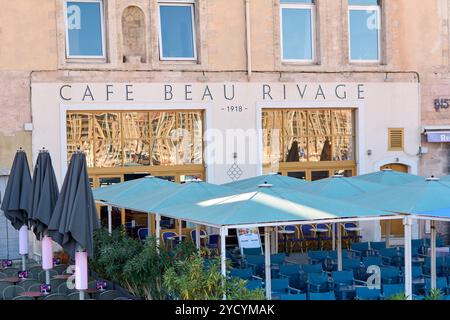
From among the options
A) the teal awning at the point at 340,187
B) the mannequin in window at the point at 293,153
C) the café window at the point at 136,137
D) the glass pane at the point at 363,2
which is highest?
the glass pane at the point at 363,2

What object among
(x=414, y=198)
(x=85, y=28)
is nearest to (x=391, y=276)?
(x=414, y=198)

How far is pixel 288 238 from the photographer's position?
23.2 m

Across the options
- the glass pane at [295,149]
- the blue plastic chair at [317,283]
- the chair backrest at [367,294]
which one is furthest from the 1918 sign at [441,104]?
the chair backrest at [367,294]

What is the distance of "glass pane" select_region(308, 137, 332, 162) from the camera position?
948 inches

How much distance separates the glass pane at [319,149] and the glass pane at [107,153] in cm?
554

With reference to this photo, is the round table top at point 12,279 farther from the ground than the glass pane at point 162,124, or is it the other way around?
the glass pane at point 162,124

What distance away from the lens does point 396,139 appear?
24.4 metres

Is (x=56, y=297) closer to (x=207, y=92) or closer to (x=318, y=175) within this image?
(x=207, y=92)

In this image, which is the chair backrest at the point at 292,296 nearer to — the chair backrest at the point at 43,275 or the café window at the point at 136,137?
the chair backrest at the point at 43,275

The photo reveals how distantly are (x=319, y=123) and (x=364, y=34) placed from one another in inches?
121

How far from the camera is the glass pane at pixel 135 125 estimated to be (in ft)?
74.0

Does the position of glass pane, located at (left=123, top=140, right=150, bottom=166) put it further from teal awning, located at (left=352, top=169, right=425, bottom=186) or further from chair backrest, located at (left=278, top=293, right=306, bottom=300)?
chair backrest, located at (left=278, top=293, right=306, bottom=300)

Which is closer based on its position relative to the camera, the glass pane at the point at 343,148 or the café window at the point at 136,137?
the café window at the point at 136,137
